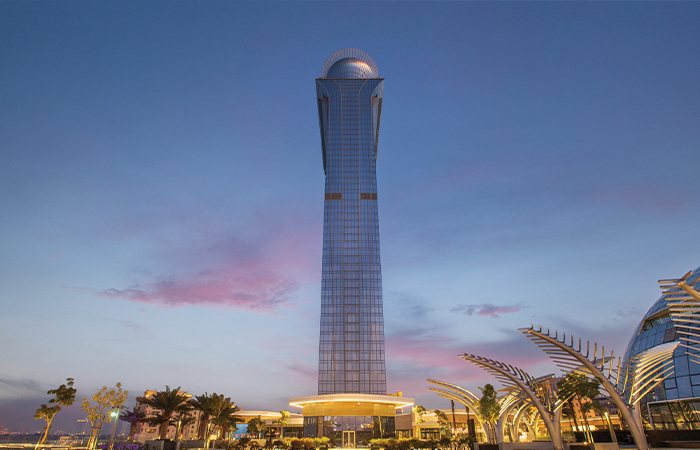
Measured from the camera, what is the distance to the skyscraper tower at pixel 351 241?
113062mm

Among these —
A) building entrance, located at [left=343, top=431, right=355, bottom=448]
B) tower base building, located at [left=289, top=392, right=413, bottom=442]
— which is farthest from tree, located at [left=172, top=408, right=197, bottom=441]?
building entrance, located at [left=343, top=431, right=355, bottom=448]

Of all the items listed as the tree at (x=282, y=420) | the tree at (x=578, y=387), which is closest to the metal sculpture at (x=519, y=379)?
the tree at (x=578, y=387)

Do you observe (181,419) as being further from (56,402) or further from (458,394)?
(458,394)

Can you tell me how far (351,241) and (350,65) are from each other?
72.0 metres

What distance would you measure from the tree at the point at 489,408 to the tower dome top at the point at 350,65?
128892 mm

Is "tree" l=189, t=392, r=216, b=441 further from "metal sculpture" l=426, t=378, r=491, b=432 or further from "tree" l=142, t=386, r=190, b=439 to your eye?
"metal sculpture" l=426, t=378, r=491, b=432

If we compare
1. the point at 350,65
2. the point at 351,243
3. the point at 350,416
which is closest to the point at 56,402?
the point at 350,416

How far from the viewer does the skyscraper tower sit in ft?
371

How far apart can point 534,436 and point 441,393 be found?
74.5ft

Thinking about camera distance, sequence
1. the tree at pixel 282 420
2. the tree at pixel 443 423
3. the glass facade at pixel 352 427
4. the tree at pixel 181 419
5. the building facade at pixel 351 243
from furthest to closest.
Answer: the building facade at pixel 351 243 < the tree at pixel 282 420 < the tree at pixel 443 423 < the glass facade at pixel 352 427 < the tree at pixel 181 419

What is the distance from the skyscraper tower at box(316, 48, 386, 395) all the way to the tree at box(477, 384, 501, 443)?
6989cm

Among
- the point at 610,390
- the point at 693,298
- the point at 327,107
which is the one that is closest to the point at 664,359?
the point at 610,390

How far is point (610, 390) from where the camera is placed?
28.5 m

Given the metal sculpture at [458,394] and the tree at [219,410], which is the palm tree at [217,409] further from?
the metal sculpture at [458,394]
